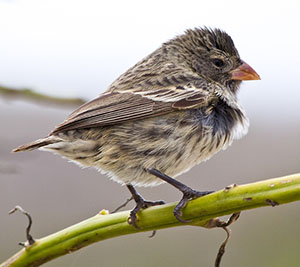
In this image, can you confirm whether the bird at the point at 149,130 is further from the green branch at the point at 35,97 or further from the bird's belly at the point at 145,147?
the green branch at the point at 35,97

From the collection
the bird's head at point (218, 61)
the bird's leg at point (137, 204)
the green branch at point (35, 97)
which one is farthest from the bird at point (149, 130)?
the green branch at point (35, 97)

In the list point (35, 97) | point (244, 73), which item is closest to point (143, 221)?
point (35, 97)

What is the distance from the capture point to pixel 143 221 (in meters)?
3.04

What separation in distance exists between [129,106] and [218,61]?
86 cm

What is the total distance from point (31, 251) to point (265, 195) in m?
1.10

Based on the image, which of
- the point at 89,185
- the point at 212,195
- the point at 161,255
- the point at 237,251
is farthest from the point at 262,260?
the point at 212,195

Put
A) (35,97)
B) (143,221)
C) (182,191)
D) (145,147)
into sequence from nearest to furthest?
1. (143,221)
2. (35,97)
3. (182,191)
4. (145,147)

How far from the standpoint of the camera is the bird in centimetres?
392

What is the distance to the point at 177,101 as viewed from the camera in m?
4.11

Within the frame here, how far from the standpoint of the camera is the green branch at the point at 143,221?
8.66 ft

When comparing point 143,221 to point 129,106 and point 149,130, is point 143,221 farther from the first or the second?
point 129,106

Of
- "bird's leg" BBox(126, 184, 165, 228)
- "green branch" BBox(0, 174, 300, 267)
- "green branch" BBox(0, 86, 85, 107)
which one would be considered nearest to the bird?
"bird's leg" BBox(126, 184, 165, 228)

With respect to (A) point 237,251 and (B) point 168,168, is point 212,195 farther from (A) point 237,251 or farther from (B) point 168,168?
(A) point 237,251

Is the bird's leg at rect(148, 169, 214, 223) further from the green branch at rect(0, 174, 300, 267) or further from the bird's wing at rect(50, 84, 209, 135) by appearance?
the bird's wing at rect(50, 84, 209, 135)
